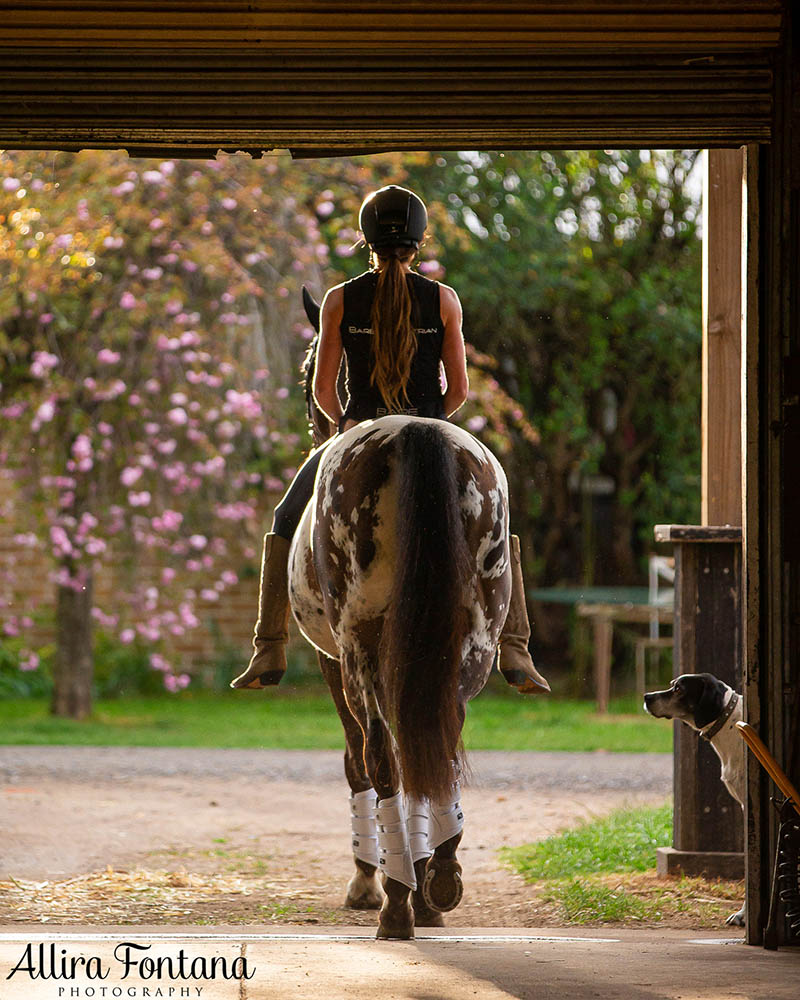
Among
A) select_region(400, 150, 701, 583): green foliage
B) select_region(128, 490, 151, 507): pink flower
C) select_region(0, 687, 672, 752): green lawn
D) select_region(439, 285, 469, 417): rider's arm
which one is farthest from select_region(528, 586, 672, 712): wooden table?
select_region(439, 285, 469, 417): rider's arm

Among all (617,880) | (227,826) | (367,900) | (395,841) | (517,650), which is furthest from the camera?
(227,826)

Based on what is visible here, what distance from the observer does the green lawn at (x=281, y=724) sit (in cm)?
916

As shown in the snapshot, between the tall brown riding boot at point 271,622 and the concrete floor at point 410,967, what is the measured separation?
83cm

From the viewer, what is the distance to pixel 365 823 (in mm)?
4453

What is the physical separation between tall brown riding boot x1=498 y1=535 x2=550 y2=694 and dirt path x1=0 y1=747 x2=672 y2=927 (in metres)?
0.86

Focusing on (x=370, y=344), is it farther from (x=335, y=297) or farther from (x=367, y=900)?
(x=367, y=900)

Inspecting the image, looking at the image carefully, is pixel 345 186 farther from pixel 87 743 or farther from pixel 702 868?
pixel 702 868

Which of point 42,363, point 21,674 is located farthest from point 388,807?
point 21,674

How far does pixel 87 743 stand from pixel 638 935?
5.60 metres

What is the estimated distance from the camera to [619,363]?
39.0 ft

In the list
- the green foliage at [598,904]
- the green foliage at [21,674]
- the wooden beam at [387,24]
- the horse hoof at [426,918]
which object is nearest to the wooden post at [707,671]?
the green foliage at [598,904]

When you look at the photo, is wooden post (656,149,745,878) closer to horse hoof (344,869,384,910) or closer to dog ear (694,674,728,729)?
dog ear (694,674,728,729)

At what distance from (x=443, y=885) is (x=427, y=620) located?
2.49 feet

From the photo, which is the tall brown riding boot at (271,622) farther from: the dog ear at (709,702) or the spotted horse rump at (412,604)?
→ the dog ear at (709,702)
